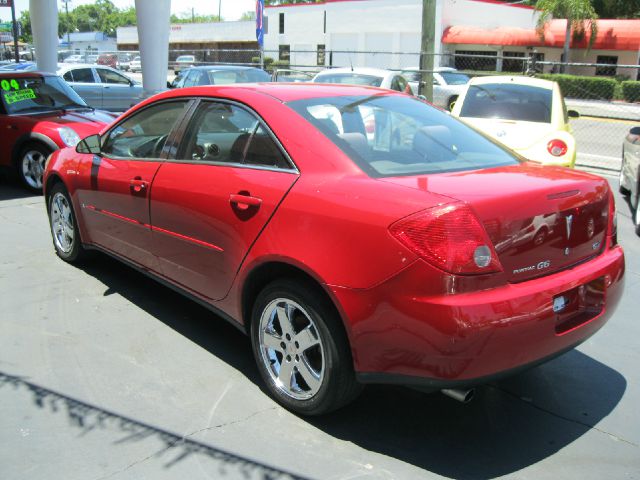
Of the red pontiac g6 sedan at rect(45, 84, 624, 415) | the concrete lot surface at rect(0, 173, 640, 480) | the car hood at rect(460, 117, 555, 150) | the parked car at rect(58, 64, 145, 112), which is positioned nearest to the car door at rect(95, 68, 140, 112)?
the parked car at rect(58, 64, 145, 112)

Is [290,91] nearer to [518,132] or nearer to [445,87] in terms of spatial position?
[518,132]

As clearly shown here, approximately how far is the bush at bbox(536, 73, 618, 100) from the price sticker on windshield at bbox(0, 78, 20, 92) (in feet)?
85.6

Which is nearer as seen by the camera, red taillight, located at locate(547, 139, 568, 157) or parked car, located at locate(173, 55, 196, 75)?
red taillight, located at locate(547, 139, 568, 157)

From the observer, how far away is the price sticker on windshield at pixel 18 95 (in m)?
9.25

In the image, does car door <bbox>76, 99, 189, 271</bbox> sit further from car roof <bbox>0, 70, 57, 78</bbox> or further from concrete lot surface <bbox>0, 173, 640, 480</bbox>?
car roof <bbox>0, 70, 57, 78</bbox>

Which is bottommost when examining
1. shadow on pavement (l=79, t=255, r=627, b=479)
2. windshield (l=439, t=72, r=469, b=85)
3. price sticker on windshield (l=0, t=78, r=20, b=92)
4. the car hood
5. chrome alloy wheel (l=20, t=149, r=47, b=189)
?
shadow on pavement (l=79, t=255, r=627, b=479)

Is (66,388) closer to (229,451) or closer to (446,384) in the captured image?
(229,451)

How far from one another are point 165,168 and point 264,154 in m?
0.95

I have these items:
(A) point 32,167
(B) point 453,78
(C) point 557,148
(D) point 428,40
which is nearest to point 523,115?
(C) point 557,148

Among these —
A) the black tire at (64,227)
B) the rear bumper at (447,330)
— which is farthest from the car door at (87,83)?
the rear bumper at (447,330)

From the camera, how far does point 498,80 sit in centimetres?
928

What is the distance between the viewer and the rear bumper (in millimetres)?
2639

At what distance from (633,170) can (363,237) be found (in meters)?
6.47

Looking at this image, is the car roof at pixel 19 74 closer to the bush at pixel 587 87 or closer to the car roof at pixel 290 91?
the car roof at pixel 290 91
